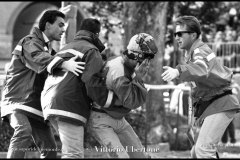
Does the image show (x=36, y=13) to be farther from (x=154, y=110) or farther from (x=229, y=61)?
(x=154, y=110)

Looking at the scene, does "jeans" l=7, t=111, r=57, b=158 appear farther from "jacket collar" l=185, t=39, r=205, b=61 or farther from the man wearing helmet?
"jacket collar" l=185, t=39, r=205, b=61

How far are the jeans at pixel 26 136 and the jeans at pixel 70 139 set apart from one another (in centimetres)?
77

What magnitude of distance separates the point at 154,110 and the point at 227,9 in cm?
719

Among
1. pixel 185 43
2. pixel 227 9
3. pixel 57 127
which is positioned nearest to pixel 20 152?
pixel 57 127

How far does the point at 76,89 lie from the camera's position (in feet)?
21.2

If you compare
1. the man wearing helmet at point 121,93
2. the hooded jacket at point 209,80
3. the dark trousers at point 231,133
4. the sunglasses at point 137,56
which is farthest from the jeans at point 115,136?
the dark trousers at point 231,133

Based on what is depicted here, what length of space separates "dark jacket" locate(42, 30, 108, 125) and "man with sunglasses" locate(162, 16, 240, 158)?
79cm

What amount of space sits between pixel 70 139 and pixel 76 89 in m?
0.51

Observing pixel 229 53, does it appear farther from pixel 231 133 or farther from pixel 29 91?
pixel 29 91

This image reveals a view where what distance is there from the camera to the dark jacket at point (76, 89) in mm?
6379

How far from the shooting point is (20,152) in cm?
715

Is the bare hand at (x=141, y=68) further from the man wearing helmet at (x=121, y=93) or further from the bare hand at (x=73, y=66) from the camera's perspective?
the bare hand at (x=73, y=66)

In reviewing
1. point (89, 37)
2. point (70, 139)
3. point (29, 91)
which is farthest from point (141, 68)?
point (29, 91)

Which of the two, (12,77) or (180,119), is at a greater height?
(12,77)
